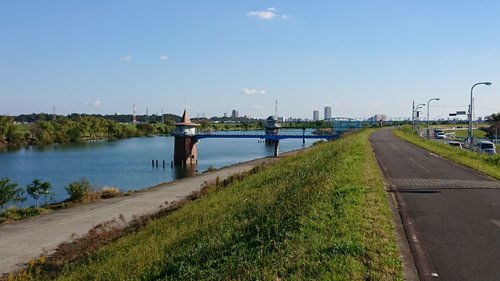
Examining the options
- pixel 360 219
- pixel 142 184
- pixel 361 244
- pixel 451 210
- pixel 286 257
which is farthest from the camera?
pixel 142 184

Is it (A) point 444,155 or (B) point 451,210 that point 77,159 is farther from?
(B) point 451,210

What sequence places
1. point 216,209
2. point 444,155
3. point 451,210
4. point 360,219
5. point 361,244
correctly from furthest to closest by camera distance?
point 444,155
point 216,209
point 451,210
point 360,219
point 361,244

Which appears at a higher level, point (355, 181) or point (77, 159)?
point (355, 181)

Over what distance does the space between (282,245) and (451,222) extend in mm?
4892

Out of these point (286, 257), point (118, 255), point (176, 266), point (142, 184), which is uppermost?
point (286, 257)

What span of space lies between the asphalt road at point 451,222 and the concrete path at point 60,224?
13658 mm

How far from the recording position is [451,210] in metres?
12.0

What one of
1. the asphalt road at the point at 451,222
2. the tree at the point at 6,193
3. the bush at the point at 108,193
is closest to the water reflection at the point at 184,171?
the bush at the point at 108,193

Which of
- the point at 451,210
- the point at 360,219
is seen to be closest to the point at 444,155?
the point at 451,210

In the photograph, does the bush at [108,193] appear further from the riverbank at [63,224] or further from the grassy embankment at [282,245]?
the grassy embankment at [282,245]

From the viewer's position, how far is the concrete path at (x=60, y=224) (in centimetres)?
1855

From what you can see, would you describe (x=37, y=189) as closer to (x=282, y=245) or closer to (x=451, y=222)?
(x=282, y=245)

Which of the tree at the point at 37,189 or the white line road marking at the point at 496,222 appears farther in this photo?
the tree at the point at 37,189

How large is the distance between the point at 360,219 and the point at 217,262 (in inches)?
Answer: 134
